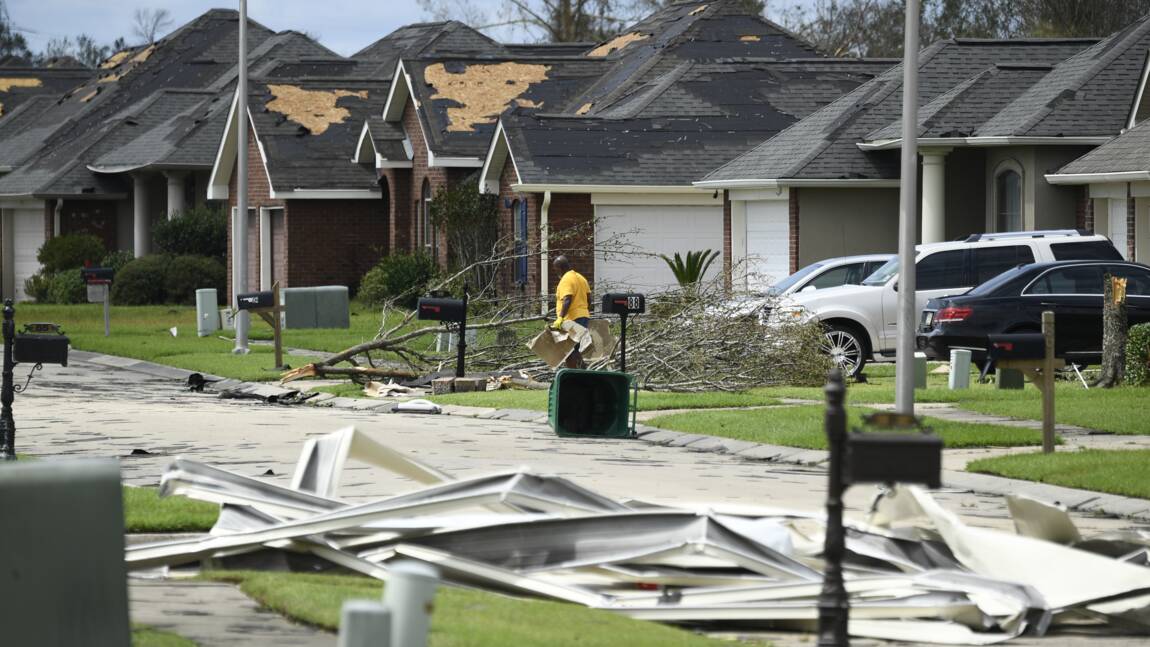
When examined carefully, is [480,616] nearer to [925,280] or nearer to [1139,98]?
[925,280]

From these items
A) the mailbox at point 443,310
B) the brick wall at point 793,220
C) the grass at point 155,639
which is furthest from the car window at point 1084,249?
the grass at point 155,639

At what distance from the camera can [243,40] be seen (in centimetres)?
3108

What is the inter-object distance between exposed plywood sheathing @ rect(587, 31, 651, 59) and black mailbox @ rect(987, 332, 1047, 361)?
106 feet

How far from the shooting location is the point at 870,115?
34188mm

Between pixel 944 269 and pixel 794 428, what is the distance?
333 inches

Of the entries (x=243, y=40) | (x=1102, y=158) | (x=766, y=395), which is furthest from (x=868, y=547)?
(x=243, y=40)

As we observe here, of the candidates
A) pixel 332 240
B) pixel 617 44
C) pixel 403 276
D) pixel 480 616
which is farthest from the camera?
pixel 617 44

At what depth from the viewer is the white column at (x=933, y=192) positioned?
31641 millimetres

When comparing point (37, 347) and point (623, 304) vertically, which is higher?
point (623, 304)

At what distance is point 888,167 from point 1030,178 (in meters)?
3.14

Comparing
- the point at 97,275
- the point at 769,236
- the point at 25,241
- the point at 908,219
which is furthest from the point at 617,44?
the point at 908,219

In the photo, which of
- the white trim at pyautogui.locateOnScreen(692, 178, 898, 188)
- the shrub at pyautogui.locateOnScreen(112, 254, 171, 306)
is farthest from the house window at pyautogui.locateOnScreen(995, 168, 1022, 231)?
the shrub at pyautogui.locateOnScreen(112, 254, 171, 306)

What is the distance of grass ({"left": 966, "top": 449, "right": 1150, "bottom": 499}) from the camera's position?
13.8m

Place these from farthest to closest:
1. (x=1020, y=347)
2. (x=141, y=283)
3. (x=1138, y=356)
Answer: (x=141, y=283) < (x=1138, y=356) < (x=1020, y=347)
